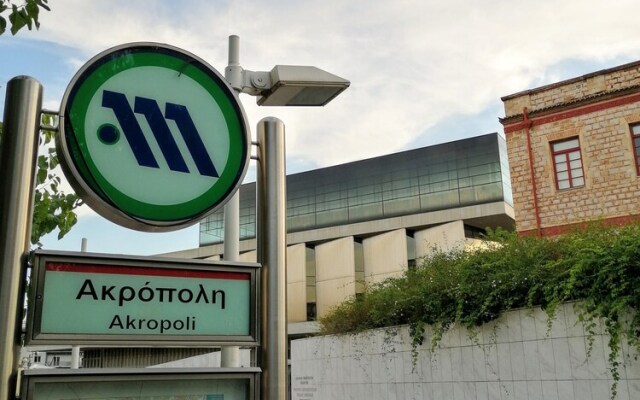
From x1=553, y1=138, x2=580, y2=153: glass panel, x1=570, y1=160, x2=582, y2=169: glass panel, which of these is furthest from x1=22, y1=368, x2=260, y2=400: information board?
x1=553, y1=138, x2=580, y2=153: glass panel

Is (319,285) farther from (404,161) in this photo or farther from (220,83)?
(220,83)

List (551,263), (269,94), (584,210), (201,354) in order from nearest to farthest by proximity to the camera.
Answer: (269,94) → (551,263) → (584,210) → (201,354)

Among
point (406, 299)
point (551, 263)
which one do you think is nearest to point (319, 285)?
point (406, 299)

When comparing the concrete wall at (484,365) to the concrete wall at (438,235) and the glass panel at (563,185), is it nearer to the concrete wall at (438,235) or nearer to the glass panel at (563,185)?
the glass panel at (563,185)

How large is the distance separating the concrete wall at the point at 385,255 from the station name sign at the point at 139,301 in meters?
32.3

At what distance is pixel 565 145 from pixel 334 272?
19.6 meters

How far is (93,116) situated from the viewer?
1.91m

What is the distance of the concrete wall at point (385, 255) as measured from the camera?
113 feet

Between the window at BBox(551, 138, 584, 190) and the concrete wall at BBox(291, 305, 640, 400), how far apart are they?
10241 mm

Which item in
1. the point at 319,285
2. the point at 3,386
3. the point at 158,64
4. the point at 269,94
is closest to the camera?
the point at 3,386

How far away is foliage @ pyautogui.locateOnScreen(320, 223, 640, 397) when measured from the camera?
25.5 feet

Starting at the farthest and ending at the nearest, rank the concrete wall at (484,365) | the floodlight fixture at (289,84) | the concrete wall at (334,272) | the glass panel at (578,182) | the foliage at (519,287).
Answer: the concrete wall at (334,272) → the glass panel at (578,182) → the concrete wall at (484,365) → the foliage at (519,287) → the floodlight fixture at (289,84)

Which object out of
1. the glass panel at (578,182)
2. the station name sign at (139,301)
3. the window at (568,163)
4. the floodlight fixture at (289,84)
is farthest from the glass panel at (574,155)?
the station name sign at (139,301)

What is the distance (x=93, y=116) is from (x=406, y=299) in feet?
31.4
